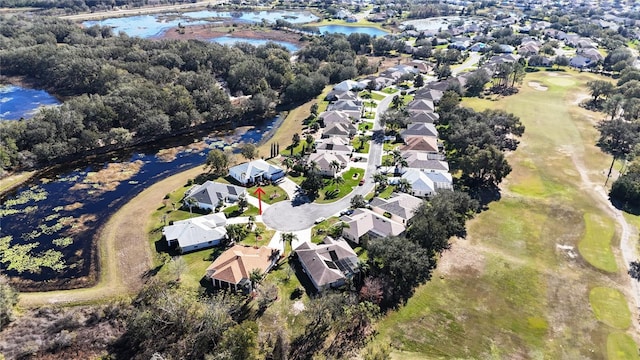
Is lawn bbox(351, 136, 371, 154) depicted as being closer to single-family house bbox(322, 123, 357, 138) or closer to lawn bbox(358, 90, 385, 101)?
single-family house bbox(322, 123, 357, 138)

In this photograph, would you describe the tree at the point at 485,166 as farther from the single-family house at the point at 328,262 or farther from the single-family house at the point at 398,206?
the single-family house at the point at 328,262

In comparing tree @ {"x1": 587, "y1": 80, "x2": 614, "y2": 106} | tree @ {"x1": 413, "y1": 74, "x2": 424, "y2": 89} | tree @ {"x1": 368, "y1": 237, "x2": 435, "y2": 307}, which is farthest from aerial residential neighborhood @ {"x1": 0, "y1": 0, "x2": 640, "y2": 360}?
tree @ {"x1": 413, "y1": 74, "x2": 424, "y2": 89}

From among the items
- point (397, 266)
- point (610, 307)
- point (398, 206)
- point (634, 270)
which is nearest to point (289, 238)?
point (397, 266)

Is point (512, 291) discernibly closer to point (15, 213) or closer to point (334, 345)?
point (334, 345)

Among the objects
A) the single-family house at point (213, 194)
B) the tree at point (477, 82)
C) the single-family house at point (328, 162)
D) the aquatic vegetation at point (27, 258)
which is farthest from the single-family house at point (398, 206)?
the tree at point (477, 82)

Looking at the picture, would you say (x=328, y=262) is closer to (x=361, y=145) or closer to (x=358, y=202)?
(x=358, y=202)

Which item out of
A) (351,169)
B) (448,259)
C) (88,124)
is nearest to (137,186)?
(88,124)
